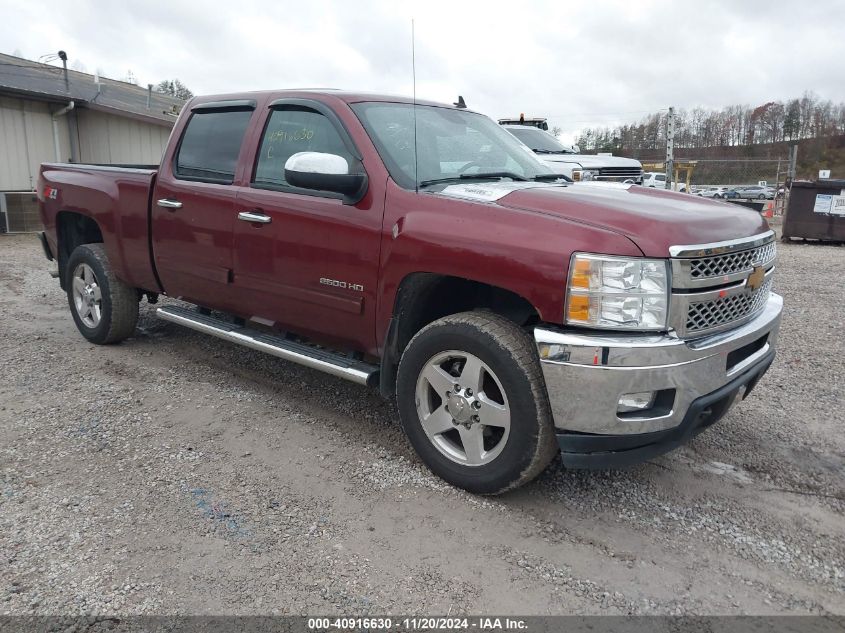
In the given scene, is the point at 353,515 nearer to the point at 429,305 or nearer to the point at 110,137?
the point at 429,305

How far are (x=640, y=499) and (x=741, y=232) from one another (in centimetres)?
139

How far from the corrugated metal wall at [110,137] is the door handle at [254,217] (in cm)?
1578

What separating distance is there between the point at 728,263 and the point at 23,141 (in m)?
17.8

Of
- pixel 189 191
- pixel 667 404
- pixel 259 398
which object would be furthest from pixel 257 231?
pixel 667 404

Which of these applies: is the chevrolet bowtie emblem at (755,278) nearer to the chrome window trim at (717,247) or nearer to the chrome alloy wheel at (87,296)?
the chrome window trim at (717,247)

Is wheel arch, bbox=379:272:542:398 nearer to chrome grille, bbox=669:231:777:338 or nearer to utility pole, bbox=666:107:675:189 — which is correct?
chrome grille, bbox=669:231:777:338

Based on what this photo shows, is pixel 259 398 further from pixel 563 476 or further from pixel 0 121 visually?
pixel 0 121

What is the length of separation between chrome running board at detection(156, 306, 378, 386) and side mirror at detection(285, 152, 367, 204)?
98 cm

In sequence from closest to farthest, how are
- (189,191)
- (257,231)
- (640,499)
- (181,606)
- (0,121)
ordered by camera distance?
1. (181,606)
2. (640,499)
3. (257,231)
4. (189,191)
5. (0,121)

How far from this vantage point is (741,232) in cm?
316

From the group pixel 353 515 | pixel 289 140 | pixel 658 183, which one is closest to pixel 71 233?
pixel 289 140

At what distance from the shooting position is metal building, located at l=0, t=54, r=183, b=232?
51.2ft

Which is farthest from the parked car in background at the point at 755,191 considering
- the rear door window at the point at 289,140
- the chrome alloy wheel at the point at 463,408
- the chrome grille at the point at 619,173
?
the chrome alloy wheel at the point at 463,408

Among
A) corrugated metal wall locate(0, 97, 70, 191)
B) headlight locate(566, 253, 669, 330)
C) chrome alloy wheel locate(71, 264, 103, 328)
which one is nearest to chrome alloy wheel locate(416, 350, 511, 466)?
headlight locate(566, 253, 669, 330)
